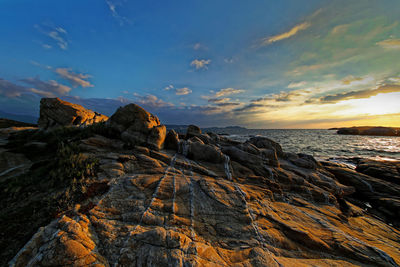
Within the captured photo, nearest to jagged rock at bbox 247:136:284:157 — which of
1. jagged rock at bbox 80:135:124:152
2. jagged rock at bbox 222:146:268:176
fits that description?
jagged rock at bbox 222:146:268:176

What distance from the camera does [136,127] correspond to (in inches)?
735

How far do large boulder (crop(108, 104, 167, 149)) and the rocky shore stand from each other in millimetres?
244

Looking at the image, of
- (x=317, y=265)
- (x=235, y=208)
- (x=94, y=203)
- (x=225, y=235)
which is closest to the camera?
(x=317, y=265)

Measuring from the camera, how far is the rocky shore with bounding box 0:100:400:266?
570 centimetres

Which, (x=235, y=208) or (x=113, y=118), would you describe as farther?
(x=113, y=118)

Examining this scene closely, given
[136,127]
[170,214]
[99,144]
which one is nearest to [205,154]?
[170,214]

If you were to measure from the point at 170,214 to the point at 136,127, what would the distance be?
13.7 metres

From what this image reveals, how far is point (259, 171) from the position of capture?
16797 mm

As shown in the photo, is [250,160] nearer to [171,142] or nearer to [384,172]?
[171,142]

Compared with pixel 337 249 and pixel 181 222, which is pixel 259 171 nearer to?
pixel 337 249

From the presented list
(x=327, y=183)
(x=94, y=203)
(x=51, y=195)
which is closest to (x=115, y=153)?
(x=51, y=195)

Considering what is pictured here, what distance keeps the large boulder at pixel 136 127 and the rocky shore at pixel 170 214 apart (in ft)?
0.80

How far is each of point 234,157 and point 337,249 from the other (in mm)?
11753

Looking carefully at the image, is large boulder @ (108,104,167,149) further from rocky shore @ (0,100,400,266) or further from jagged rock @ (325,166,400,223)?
jagged rock @ (325,166,400,223)
